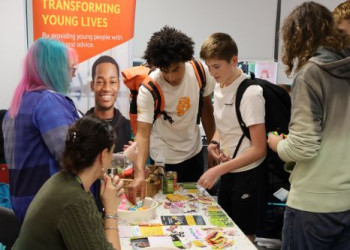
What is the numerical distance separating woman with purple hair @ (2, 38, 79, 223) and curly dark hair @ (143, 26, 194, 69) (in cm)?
57

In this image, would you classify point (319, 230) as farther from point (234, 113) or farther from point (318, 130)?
point (234, 113)

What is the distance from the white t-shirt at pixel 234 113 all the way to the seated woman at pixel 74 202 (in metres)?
0.79

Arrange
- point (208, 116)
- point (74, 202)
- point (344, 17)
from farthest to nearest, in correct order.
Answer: point (208, 116) < point (344, 17) < point (74, 202)

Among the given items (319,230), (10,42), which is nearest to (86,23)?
(10,42)

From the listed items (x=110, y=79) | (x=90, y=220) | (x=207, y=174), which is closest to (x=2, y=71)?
A: (x=110, y=79)

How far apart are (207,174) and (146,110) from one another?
552mm

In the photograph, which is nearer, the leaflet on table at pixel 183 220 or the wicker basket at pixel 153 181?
the leaflet on table at pixel 183 220

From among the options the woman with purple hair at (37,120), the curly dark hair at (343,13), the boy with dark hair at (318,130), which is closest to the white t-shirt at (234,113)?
the boy with dark hair at (318,130)

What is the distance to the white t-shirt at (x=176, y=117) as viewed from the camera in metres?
2.18

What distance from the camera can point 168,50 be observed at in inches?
80.7

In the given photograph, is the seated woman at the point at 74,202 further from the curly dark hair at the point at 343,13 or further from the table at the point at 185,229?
the curly dark hair at the point at 343,13

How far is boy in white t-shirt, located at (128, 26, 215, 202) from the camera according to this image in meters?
2.08

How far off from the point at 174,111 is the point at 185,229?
848 mm

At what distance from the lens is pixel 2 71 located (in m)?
3.22
